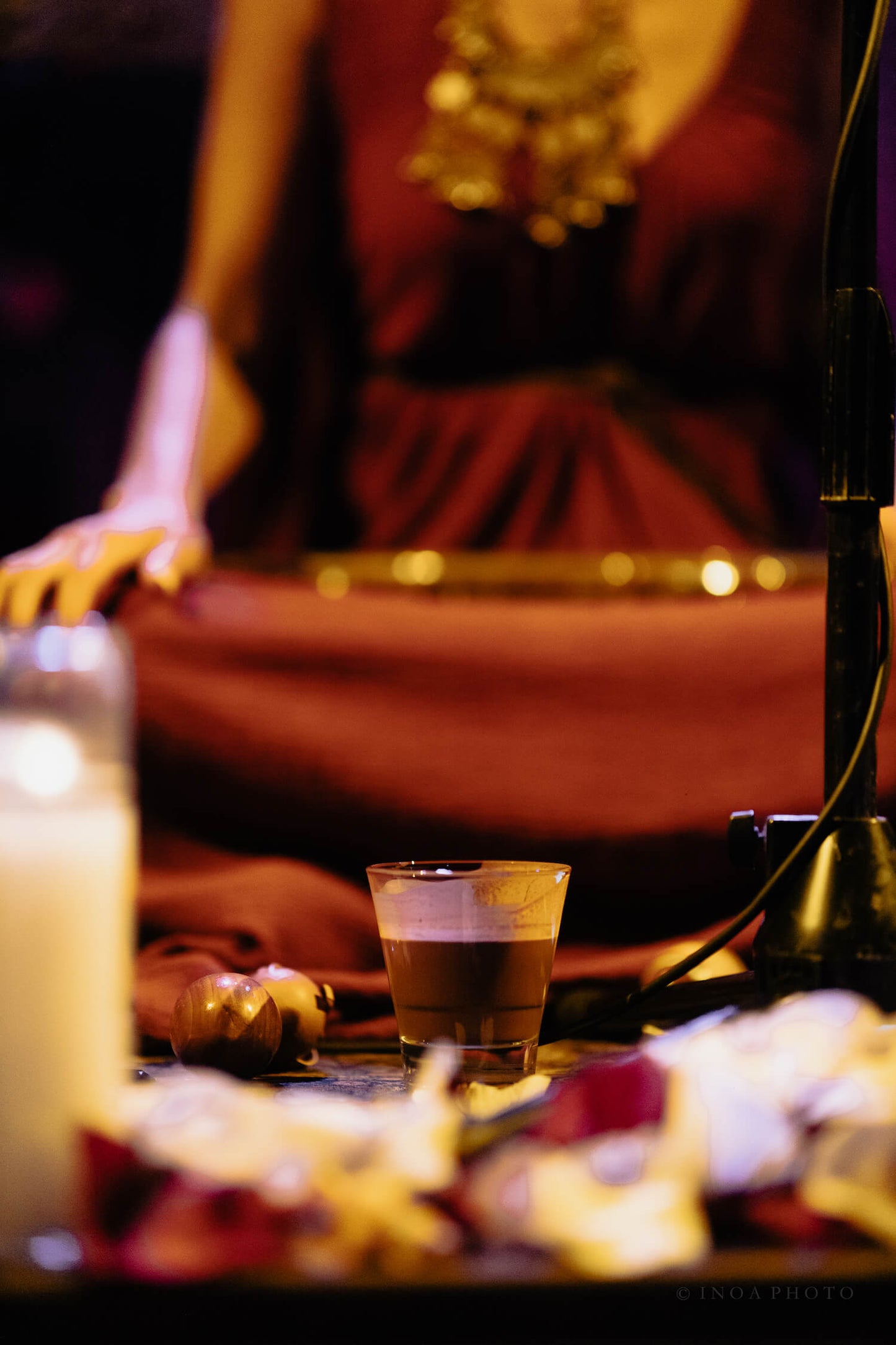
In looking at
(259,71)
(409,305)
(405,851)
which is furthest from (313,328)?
(405,851)

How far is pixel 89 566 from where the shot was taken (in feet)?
3.00

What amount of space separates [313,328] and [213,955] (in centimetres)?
116

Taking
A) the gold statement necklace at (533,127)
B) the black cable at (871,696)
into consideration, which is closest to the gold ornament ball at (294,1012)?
the black cable at (871,696)

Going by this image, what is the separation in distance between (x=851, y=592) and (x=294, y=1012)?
0.89 feet

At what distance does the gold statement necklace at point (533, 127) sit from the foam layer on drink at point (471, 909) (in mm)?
1298

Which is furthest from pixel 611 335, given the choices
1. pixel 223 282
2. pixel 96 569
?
pixel 96 569

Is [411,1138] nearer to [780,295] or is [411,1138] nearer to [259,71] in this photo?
[780,295]

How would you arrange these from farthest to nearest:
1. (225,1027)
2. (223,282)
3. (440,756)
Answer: (223,282)
(440,756)
(225,1027)

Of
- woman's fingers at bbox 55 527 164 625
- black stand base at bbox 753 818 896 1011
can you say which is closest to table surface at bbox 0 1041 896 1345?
black stand base at bbox 753 818 896 1011

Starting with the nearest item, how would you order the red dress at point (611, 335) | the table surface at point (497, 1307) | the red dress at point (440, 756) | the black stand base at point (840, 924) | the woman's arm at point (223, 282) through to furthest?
the table surface at point (497, 1307) → the black stand base at point (840, 924) → the red dress at point (440, 756) → the woman's arm at point (223, 282) → the red dress at point (611, 335)

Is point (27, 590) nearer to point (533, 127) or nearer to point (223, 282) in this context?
point (223, 282)

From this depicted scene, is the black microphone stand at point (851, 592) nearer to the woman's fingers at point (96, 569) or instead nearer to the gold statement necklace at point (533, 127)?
the woman's fingers at point (96, 569)

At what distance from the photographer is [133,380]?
7.11ft

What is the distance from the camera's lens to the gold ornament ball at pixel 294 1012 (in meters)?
0.56
